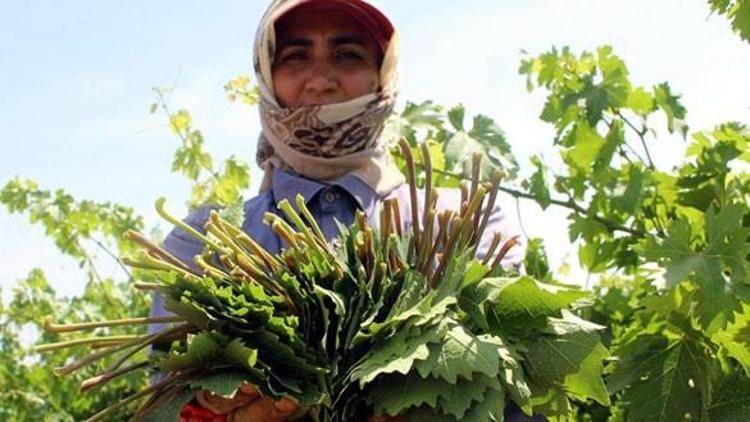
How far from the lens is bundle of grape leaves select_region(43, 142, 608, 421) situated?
70.6 inches

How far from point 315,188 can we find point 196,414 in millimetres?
741

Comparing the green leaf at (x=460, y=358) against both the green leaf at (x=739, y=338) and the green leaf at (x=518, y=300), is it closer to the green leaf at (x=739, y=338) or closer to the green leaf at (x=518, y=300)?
the green leaf at (x=518, y=300)

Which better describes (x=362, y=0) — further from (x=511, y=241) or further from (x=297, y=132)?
(x=511, y=241)

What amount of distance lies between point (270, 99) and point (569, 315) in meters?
0.91

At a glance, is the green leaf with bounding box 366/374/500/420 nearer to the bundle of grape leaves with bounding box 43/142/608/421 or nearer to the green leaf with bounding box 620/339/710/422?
the bundle of grape leaves with bounding box 43/142/608/421

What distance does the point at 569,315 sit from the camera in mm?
1956

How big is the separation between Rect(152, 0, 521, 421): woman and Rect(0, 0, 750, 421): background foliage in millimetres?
533

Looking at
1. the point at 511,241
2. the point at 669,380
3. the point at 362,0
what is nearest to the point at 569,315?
the point at 511,241

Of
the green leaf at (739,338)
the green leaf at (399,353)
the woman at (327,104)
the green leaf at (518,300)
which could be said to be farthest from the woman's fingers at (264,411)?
the green leaf at (739,338)

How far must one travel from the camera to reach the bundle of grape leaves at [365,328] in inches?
70.6

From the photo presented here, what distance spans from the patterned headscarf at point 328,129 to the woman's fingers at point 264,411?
79cm

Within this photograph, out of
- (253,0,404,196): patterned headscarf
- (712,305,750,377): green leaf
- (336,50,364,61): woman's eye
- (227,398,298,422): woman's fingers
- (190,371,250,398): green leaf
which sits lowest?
(712,305,750,377): green leaf

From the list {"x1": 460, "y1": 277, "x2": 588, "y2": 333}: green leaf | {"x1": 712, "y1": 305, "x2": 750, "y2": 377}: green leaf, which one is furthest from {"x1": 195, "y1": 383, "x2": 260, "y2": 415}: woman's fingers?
{"x1": 712, "y1": 305, "x2": 750, "y2": 377}: green leaf

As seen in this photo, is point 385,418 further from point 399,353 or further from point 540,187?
point 540,187
